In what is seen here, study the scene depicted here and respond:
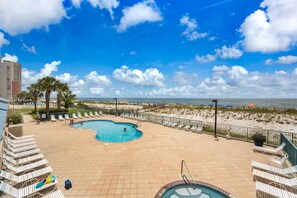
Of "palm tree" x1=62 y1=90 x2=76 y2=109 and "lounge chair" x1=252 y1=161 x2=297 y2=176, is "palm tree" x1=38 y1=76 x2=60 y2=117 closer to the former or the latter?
"palm tree" x1=62 y1=90 x2=76 y2=109

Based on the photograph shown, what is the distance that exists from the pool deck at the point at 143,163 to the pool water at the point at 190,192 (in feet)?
1.20

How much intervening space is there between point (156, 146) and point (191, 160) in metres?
2.56

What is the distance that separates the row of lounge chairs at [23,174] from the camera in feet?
14.1

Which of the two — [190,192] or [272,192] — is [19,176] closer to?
[190,192]

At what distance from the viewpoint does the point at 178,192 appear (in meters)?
5.20

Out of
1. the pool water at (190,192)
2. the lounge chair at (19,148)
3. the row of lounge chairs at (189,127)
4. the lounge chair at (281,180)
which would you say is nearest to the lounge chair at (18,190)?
the pool water at (190,192)

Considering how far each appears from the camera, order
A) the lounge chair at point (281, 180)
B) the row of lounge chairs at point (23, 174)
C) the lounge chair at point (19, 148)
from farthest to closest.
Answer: the lounge chair at point (19, 148), the lounge chair at point (281, 180), the row of lounge chairs at point (23, 174)

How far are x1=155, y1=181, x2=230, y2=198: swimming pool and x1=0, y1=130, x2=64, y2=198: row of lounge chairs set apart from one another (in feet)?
10.2

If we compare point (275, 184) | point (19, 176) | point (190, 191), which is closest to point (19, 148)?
point (19, 176)

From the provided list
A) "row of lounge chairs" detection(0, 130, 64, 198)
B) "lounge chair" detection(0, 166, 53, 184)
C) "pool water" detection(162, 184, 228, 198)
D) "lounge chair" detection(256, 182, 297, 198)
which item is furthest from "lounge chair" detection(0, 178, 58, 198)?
"lounge chair" detection(256, 182, 297, 198)

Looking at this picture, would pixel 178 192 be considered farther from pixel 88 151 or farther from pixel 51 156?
pixel 51 156

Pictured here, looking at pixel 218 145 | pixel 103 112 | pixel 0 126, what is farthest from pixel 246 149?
pixel 103 112

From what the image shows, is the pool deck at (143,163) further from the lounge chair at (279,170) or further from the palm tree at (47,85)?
the palm tree at (47,85)

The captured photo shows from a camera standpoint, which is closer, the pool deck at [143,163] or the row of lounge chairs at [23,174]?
the row of lounge chairs at [23,174]
